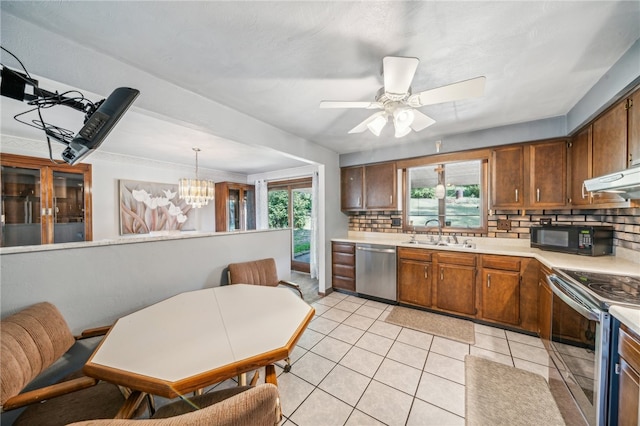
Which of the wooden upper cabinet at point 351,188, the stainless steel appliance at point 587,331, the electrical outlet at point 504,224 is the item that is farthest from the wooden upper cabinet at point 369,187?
the stainless steel appliance at point 587,331

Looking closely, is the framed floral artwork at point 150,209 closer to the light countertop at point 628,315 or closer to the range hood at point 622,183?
the light countertop at point 628,315

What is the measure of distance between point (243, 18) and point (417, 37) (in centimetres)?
101

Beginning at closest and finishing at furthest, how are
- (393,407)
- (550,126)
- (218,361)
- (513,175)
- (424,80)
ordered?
(218,361)
(393,407)
(424,80)
(550,126)
(513,175)

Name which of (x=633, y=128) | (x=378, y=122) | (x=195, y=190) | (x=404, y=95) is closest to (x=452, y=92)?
(x=404, y=95)

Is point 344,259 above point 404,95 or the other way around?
the other way around

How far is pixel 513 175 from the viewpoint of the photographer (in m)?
2.69

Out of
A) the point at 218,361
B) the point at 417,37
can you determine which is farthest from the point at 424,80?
the point at 218,361

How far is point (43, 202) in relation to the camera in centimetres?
301

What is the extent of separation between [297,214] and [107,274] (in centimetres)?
364

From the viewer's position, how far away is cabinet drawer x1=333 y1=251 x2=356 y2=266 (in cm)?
357

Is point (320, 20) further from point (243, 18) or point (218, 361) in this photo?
point (218, 361)

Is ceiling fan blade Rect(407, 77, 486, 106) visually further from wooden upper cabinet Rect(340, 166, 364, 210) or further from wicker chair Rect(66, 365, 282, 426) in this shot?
wooden upper cabinet Rect(340, 166, 364, 210)

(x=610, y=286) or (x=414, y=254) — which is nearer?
(x=610, y=286)

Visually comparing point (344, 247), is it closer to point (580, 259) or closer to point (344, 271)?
point (344, 271)
